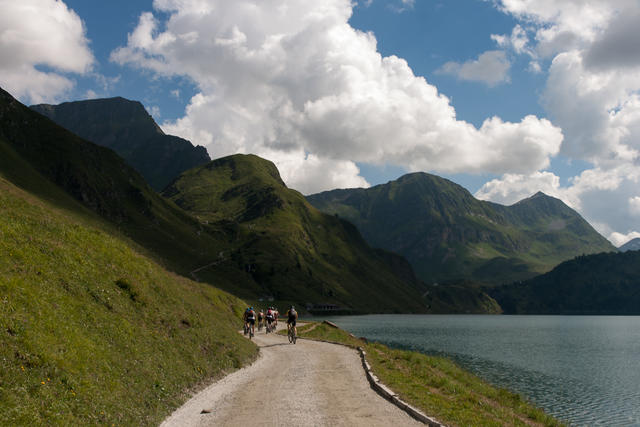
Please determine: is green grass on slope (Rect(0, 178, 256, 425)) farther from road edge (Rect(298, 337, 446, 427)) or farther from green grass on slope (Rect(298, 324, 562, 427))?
green grass on slope (Rect(298, 324, 562, 427))

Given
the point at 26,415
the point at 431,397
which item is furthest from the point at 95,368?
the point at 431,397

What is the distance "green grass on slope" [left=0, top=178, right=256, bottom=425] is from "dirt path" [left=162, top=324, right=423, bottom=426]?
159 centimetres

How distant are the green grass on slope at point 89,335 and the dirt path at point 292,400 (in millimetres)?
1585

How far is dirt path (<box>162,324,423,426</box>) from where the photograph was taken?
2016cm

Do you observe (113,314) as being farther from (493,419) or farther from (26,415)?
(493,419)

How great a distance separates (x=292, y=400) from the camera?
78.2ft

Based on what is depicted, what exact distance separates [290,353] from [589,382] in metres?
42.0

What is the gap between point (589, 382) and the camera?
6041cm

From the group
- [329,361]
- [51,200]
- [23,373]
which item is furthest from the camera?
[51,200]

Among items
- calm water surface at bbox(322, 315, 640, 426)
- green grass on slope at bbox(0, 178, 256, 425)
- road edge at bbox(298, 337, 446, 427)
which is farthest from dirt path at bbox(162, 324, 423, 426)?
calm water surface at bbox(322, 315, 640, 426)

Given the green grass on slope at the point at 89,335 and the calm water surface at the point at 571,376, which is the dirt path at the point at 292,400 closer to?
the green grass on slope at the point at 89,335

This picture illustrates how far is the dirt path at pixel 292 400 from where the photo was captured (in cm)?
2016

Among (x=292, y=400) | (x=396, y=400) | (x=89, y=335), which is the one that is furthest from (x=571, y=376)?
(x=89, y=335)

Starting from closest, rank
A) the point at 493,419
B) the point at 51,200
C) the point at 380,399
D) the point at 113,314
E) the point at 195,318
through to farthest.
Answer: the point at 493,419, the point at 380,399, the point at 113,314, the point at 195,318, the point at 51,200
